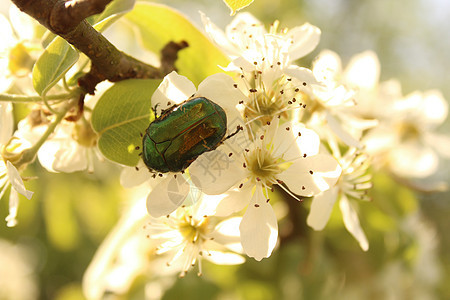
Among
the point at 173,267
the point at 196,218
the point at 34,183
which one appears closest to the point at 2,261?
the point at 34,183

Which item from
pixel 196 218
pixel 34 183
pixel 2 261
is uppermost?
pixel 196 218

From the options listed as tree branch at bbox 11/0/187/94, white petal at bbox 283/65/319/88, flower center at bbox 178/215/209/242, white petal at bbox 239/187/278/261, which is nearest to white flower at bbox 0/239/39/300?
flower center at bbox 178/215/209/242

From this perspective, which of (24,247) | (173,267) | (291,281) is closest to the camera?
(173,267)

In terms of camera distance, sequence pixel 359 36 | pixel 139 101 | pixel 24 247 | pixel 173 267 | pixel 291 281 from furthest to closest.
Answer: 1. pixel 359 36
2. pixel 24 247
3. pixel 291 281
4. pixel 173 267
5. pixel 139 101

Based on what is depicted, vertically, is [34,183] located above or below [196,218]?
below

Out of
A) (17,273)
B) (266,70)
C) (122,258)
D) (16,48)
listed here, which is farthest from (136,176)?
(17,273)

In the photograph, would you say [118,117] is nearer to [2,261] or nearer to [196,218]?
[196,218]

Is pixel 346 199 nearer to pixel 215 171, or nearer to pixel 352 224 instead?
pixel 352 224

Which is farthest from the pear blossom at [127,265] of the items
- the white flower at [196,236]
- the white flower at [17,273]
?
the white flower at [17,273]
